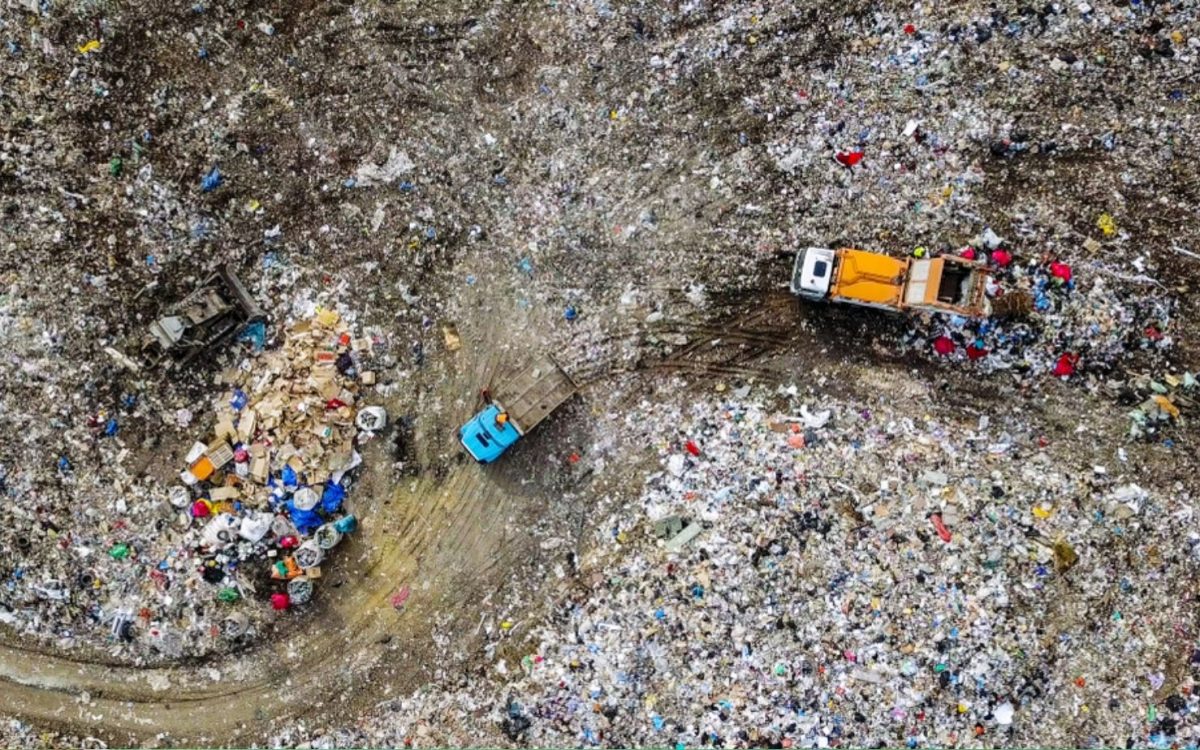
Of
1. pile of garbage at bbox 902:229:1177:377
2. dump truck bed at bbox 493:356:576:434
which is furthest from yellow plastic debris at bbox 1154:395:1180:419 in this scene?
dump truck bed at bbox 493:356:576:434

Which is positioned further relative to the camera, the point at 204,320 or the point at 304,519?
the point at 304,519

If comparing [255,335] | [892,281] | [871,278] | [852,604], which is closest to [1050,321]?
[892,281]

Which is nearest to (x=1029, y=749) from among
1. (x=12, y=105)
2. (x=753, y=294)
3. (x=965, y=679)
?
(x=965, y=679)

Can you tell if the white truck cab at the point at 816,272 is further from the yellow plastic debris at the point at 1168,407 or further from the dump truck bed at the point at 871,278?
the yellow plastic debris at the point at 1168,407

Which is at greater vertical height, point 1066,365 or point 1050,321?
point 1050,321

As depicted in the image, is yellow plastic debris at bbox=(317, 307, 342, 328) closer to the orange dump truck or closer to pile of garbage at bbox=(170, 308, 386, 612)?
pile of garbage at bbox=(170, 308, 386, 612)

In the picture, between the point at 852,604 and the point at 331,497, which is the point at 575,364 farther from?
the point at 852,604
